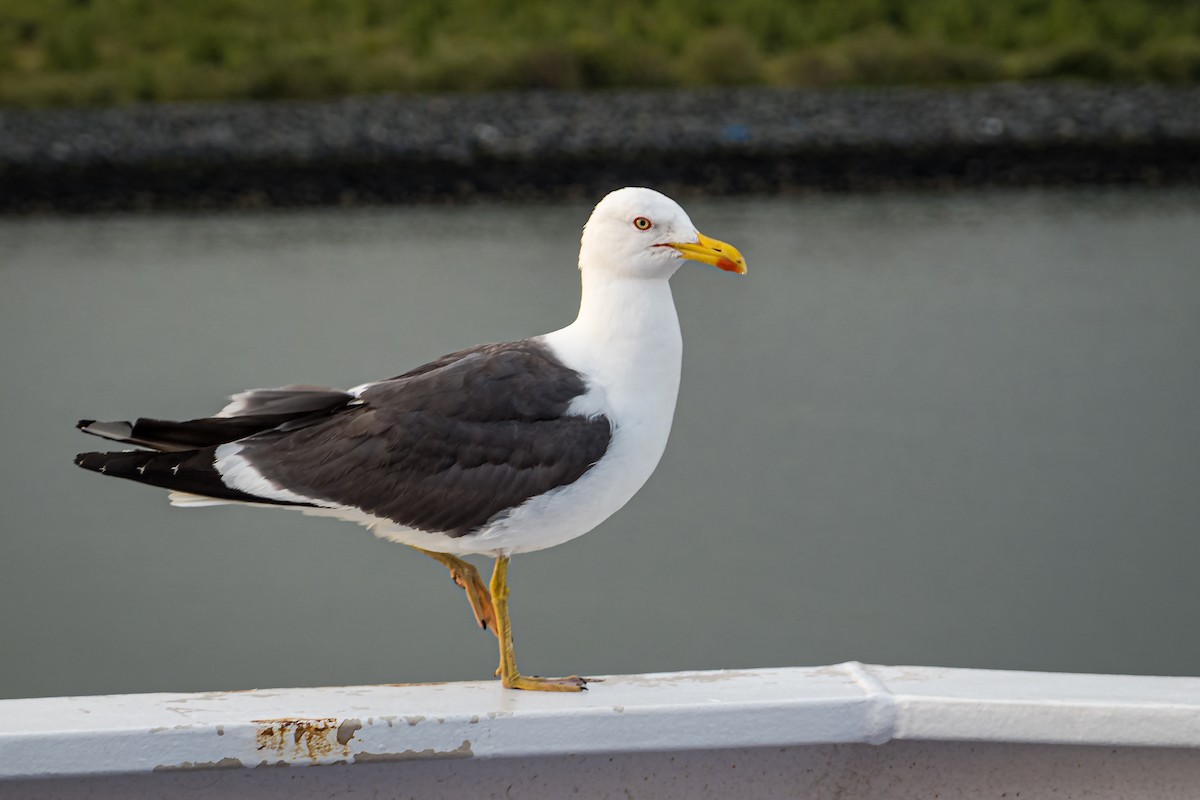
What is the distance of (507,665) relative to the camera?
2953 millimetres

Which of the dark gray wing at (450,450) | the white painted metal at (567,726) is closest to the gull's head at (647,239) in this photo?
the dark gray wing at (450,450)

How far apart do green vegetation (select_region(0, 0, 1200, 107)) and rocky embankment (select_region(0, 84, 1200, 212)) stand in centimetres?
208

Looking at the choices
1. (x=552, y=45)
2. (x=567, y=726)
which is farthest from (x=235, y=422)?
(x=552, y=45)

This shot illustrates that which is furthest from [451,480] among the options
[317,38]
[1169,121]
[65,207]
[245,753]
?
[317,38]

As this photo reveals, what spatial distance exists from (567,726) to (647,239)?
1.03 meters

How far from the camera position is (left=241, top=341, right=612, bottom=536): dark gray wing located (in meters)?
2.99

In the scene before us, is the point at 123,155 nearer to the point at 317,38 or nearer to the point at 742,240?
the point at 317,38

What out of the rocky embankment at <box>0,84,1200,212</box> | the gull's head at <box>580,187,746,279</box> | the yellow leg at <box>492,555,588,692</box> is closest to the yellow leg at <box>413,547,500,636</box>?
the yellow leg at <box>492,555,588,692</box>

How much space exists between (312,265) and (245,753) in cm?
1288

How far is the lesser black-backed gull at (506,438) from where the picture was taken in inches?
117

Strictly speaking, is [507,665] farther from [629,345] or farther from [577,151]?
[577,151]

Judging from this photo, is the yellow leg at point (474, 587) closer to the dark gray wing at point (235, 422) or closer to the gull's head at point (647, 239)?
the dark gray wing at point (235, 422)

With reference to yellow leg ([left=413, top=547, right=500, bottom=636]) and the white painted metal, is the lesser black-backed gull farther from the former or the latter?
the white painted metal

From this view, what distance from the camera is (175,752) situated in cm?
229
